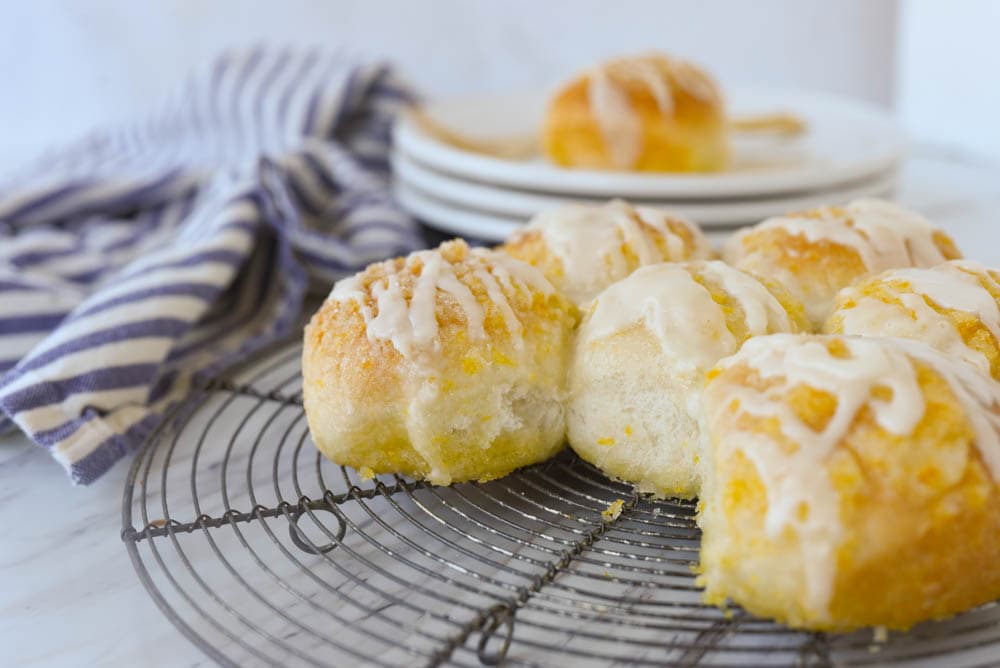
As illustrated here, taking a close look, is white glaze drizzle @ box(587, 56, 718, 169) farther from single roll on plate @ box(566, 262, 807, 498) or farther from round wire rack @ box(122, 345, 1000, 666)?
round wire rack @ box(122, 345, 1000, 666)

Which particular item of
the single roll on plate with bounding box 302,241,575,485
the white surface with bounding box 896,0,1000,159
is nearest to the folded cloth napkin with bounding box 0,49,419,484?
the single roll on plate with bounding box 302,241,575,485

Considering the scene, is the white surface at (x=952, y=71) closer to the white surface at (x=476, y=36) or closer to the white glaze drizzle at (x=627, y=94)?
the white surface at (x=476, y=36)

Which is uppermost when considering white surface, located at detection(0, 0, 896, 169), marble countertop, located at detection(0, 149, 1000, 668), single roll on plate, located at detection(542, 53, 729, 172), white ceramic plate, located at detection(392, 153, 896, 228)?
white surface, located at detection(0, 0, 896, 169)

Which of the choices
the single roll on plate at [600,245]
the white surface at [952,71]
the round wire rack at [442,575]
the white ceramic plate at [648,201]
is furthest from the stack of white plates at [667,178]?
the round wire rack at [442,575]

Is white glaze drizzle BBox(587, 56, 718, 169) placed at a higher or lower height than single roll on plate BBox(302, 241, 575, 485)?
higher

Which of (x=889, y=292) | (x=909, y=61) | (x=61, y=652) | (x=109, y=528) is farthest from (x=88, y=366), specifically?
(x=909, y=61)

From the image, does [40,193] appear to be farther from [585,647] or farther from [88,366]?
[585,647]

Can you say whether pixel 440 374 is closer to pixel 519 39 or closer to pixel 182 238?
pixel 182 238
